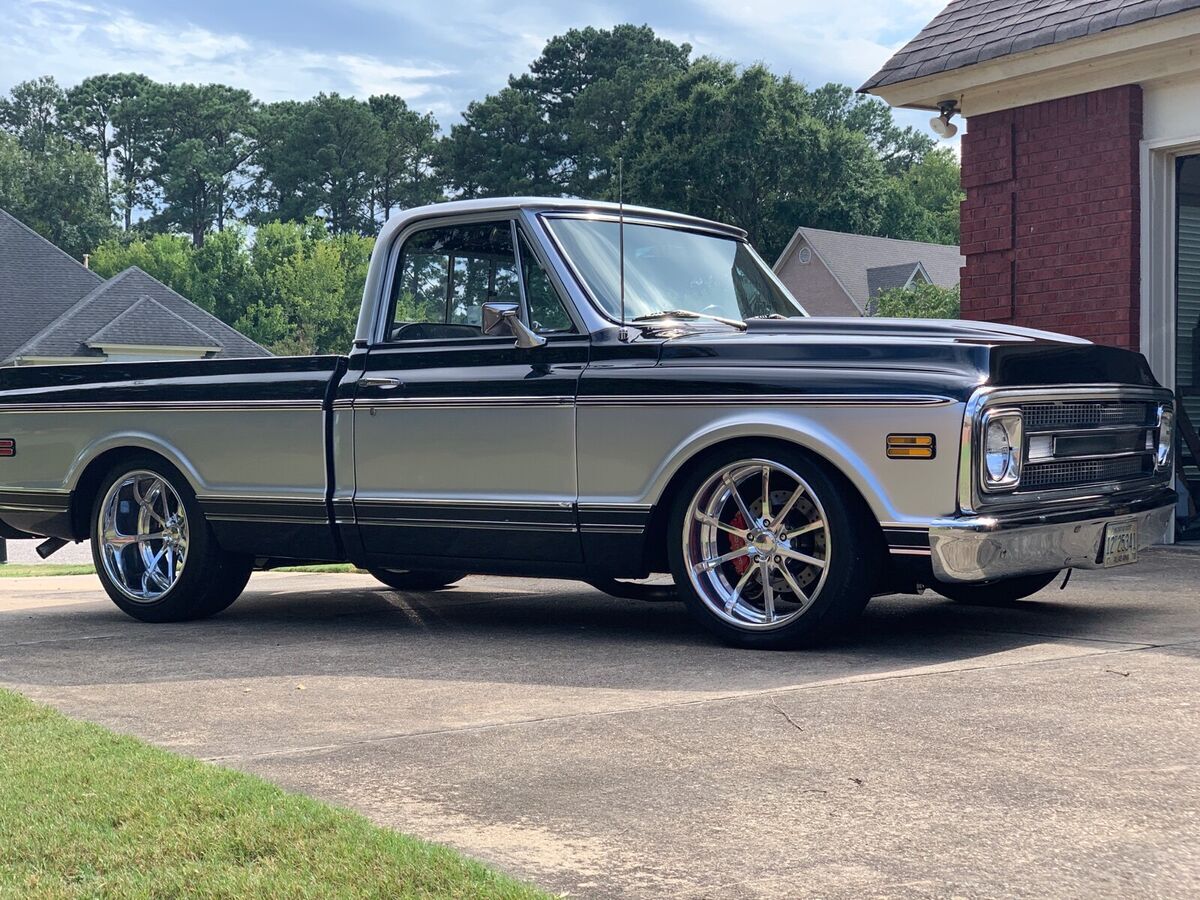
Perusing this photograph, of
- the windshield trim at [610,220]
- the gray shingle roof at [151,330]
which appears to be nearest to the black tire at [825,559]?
the windshield trim at [610,220]

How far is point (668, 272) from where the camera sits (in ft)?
24.1

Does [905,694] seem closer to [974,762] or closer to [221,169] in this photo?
[974,762]

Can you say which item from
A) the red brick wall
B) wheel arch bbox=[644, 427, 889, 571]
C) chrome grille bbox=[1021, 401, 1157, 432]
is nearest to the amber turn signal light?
wheel arch bbox=[644, 427, 889, 571]

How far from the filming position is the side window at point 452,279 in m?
7.27

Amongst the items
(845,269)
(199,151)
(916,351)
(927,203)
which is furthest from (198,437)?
(199,151)

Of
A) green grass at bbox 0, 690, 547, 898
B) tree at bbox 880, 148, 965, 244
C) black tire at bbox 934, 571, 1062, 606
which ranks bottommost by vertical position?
black tire at bbox 934, 571, 1062, 606

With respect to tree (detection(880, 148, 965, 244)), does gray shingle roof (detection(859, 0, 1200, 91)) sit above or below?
below

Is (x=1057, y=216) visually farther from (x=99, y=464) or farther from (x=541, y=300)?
(x=99, y=464)

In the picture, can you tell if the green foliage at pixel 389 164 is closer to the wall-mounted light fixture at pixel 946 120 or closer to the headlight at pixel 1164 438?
the wall-mounted light fixture at pixel 946 120

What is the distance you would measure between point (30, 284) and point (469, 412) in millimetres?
39892

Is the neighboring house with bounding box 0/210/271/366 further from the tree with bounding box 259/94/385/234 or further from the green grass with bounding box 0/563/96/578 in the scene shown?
the tree with bounding box 259/94/385/234

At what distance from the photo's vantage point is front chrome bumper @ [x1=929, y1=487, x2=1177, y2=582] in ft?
19.2

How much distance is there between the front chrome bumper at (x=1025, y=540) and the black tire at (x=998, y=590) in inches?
29.5

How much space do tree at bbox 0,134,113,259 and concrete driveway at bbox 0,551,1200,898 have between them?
Result: 7525cm
